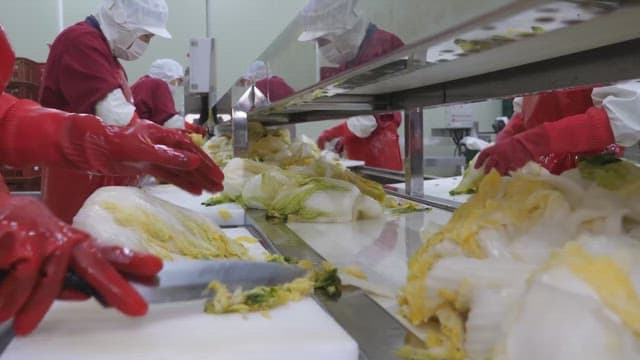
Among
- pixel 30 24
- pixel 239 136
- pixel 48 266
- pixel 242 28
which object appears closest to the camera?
pixel 48 266

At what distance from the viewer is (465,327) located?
33.7 inches

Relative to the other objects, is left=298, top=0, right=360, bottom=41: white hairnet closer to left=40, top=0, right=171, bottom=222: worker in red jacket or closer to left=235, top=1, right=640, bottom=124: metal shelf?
left=235, top=1, right=640, bottom=124: metal shelf

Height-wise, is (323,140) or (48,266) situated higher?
(323,140)

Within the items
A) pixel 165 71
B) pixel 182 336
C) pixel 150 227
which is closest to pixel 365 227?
pixel 150 227

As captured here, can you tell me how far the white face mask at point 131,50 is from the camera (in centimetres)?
343

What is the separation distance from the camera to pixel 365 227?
1.93 metres

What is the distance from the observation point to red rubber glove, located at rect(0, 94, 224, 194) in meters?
1.37

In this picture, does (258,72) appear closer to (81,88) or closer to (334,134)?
(81,88)

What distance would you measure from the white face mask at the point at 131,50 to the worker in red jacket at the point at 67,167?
2.03 meters

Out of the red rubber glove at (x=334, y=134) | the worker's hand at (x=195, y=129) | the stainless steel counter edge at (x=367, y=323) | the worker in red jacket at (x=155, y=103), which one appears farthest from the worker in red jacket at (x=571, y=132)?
the worker in red jacket at (x=155, y=103)

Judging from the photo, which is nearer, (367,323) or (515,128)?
(367,323)

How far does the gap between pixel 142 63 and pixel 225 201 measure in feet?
19.4

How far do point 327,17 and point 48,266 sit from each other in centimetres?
102

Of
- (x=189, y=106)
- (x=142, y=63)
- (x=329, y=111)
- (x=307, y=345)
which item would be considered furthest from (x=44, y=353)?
(x=142, y=63)
